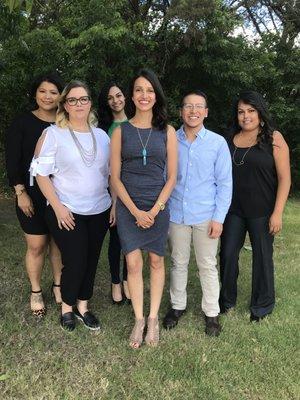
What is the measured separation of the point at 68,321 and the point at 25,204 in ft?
3.41

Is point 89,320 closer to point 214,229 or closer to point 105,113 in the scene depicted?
point 214,229

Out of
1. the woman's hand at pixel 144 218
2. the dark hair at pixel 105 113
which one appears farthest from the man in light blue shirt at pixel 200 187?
the dark hair at pixel 105 113

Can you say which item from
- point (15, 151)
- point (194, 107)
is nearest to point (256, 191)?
point (194, 107)

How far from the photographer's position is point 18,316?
398 cm

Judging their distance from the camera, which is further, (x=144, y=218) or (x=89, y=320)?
(x=89, y=320)

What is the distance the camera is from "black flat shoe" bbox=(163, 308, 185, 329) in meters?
3.96

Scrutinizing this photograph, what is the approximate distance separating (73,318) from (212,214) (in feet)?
4.80

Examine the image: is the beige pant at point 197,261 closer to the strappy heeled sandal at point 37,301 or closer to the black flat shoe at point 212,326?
the black flat shoe at point 212,326

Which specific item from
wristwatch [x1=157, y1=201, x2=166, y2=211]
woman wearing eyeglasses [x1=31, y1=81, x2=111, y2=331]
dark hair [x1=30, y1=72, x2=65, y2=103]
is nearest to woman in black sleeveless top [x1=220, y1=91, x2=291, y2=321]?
Result: wristwatch [x1=157, y1=201, x2=166, y2=211]

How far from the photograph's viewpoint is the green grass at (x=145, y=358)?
3018mm

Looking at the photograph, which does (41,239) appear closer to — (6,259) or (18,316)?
(18,316)

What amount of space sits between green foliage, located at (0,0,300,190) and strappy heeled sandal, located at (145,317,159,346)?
7.16 meters

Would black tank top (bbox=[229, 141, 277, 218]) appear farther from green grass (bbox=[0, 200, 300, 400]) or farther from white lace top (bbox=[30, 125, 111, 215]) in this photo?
white lace top (bbox=[30, 125, 111, 215])

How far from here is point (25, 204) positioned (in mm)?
3787
